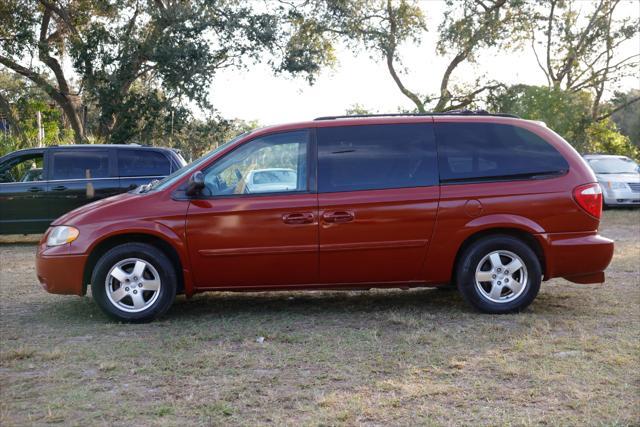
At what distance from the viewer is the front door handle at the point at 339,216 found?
6.85 meters

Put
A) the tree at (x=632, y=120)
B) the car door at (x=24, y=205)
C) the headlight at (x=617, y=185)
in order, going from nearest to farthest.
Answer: the car door at (x=24, y=205) < the headlight at (x=617, y=185) < the tree at (x=632, y=120)

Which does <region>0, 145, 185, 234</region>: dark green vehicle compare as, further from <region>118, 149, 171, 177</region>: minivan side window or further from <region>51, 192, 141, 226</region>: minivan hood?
<region>51, 192, 141, 226</region>: minivan hood

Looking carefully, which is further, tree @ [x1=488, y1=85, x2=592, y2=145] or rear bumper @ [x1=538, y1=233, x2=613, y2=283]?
tree @ [x1=488, y1=85, x2=592, y2=145]

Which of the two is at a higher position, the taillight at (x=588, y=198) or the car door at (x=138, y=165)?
the car door at (x=138, y=165)

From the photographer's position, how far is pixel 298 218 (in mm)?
6836

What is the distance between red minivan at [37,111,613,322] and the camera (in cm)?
685

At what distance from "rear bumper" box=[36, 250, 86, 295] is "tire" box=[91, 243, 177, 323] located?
0.15m

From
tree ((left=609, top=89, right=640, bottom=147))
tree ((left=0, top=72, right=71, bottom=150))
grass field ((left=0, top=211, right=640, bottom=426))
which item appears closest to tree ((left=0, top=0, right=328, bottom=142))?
tree ((left=0, top=72, right=71, bottom=150))

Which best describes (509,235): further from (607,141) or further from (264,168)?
(607,141)

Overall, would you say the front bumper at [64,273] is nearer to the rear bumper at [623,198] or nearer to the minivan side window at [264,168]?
the minivan side window at [264,168]

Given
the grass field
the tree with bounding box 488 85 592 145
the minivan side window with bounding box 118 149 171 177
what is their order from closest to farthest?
the grass field < the minivan side window with bounding box 118 149 171 177 < the tree with bounding box 488 85 592 145

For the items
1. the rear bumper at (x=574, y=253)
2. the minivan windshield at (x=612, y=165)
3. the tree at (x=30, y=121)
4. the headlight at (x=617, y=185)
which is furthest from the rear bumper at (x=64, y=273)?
the minivan windshield at (x=612, y=165)

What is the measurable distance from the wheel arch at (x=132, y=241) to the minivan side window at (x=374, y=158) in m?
1.41

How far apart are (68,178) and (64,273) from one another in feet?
22.6
